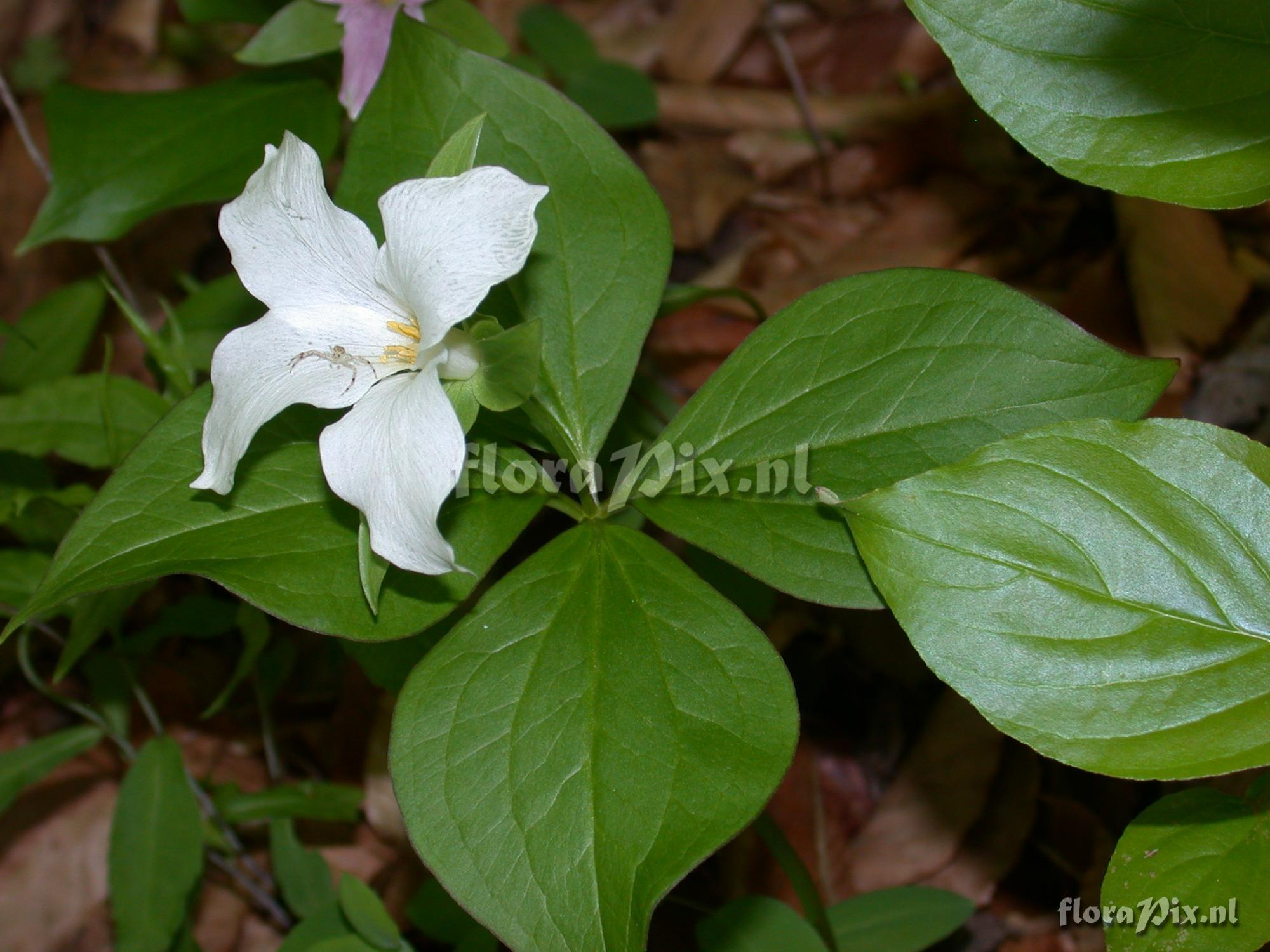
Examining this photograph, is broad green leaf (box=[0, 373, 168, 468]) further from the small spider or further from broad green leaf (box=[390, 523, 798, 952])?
broad green leaf (box=[390, 523, 798, 952])

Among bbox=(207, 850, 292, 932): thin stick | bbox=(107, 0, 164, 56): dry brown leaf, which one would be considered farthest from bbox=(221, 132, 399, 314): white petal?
bbox=(107, 0, 164, 56): dry brown leaf

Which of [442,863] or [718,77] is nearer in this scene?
[442,863]

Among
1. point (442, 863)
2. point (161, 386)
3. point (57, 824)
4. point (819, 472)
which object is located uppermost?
point (819, 472)

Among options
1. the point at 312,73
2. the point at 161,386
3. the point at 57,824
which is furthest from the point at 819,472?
the point at 57,824

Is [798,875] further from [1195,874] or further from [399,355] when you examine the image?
[399,355]

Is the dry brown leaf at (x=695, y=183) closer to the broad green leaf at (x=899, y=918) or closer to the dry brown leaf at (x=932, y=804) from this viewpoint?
the dry brown leaf at (x=932, y=804)

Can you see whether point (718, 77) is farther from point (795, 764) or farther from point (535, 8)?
point (795, 764)

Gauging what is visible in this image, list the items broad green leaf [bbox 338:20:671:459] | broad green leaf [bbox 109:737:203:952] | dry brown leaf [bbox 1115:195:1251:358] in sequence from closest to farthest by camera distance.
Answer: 1. broad green leaf [bbox 338:20:671:459]
2. broad green leaf [bbox 109:737:203:952]
3. dry brown leaf [bbox 1115:195:1251:358]
